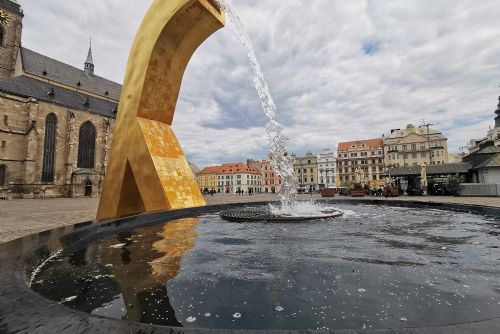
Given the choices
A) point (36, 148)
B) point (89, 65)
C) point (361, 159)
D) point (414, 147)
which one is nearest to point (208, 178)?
point (89, 65)

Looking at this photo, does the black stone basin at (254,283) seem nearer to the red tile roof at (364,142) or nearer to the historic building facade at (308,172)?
the red tile roof at (364,142)

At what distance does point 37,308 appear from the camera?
4.83 ft

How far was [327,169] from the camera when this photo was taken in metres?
79.2

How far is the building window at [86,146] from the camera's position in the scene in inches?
1762

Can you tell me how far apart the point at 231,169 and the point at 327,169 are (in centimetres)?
3382

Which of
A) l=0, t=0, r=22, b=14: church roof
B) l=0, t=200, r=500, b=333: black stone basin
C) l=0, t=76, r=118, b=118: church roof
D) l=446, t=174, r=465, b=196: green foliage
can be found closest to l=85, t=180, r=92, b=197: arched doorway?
l=0, t=76, r=118, b=118: church roof

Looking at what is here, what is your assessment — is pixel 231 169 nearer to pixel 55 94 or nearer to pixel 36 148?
pixel 55 94

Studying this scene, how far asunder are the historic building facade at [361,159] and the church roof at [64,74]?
5971 cm

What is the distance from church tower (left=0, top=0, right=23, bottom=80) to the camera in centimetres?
4556

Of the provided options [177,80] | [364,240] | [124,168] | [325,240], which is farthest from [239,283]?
[177,80]

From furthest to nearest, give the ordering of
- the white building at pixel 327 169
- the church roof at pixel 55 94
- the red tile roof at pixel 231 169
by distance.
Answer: the red tile roof at pixel 231 169
the white building at pixel 327 169
the church roof at pixel 55 94

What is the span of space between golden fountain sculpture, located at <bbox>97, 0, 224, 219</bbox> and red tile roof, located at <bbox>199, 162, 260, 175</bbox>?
83700 mm

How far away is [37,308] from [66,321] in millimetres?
310

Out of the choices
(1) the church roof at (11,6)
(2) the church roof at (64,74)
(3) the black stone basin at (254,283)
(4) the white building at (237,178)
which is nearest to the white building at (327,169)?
(4) the white building at (237,178)
